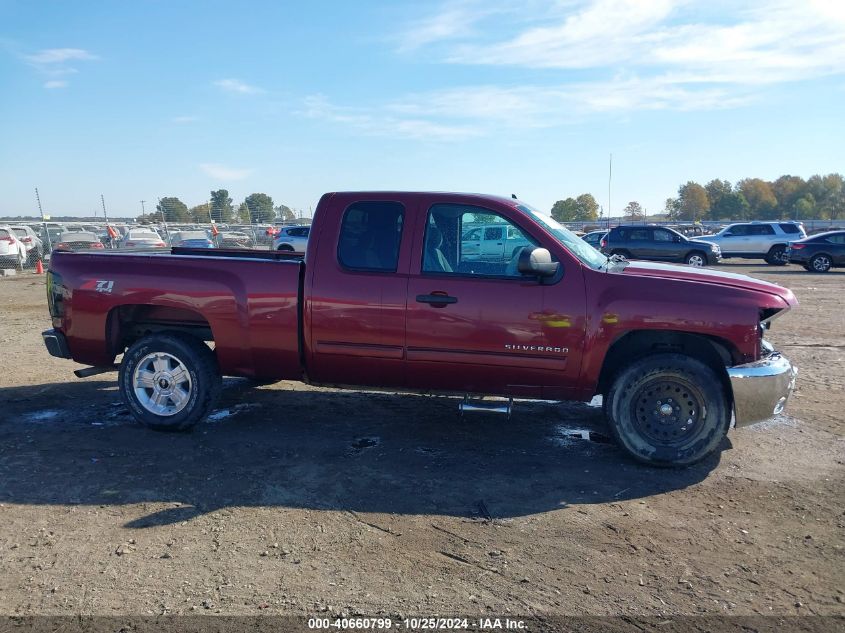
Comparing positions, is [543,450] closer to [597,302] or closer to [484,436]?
[484,436]

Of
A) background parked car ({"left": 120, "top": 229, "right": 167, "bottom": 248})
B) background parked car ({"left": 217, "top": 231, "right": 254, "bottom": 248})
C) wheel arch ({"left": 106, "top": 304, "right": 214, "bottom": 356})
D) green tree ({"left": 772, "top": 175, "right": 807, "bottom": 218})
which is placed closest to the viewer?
wheel arch ({"left": 106, "top": 304, "right": 214, "bottom": 356})

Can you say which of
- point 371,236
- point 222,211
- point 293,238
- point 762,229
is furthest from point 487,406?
point 222,211

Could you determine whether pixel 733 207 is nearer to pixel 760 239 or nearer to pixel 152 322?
pixel 760 239

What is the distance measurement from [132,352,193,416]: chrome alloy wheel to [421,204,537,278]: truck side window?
2.22 metres

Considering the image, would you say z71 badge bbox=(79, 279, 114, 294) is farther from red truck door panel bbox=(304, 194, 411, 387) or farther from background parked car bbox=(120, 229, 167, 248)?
background parked car bbox=(120, 229, 167, 248)

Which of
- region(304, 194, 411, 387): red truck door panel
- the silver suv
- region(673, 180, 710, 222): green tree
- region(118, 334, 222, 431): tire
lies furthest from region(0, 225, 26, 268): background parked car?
region(673, 180, 710, 222): green tree

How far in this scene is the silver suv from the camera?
25109 millimetres

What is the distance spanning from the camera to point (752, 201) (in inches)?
3113

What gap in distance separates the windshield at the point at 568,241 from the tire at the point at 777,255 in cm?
2337

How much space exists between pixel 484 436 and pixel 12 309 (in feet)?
38.0

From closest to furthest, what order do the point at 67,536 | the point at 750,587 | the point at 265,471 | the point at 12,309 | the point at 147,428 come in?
1. the point at 750,587
2. the point at 67,536
3. the point at 265,471
4. the point at 147,428
5. the point at 12,309

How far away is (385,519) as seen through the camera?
3840 millimetres

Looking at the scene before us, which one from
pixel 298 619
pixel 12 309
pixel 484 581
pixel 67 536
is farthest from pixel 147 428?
pixel 12 309

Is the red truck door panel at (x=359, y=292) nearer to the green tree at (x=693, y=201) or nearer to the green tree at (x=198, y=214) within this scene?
the green tree at (x=198, y=214)
